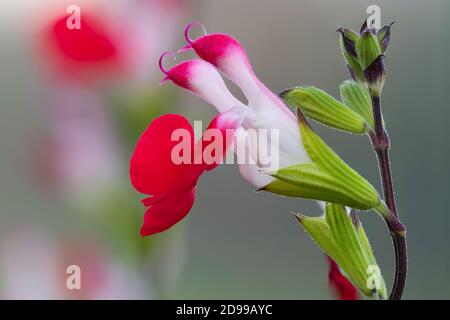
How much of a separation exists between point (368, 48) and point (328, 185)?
0.42 ft

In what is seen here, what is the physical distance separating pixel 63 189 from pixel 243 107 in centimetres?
79

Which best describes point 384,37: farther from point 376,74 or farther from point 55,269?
point 55,269

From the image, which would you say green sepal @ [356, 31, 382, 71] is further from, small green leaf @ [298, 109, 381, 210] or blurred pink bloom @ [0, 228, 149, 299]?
blurred pink bloom @ [0, 228, 149, 299]

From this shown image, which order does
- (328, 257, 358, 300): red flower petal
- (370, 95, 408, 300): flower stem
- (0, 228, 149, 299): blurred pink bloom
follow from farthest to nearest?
(0, 228, 149, 299): blurred pink bloom
(328, 257, 358, 300): red flower petal
(370, 95, 408, 300): flower stem

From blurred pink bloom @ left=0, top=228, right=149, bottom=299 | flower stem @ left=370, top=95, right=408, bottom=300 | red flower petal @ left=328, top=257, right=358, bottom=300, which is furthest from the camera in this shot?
blurred pink bloom @ left=0, top=228, right=149, bottom=299

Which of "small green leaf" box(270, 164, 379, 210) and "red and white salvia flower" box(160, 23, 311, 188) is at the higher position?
"red and white salvia flower" box(160, 23, 311, 188)

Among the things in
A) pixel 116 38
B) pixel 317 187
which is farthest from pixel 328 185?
pixel 116 38

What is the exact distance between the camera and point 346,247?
542 mm

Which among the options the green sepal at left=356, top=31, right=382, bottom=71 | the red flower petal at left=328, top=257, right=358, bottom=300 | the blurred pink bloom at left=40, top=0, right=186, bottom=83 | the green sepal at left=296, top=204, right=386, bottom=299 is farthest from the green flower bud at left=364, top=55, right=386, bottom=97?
the blurred pink bloom at left=40, top=0, right=186, bottom=83

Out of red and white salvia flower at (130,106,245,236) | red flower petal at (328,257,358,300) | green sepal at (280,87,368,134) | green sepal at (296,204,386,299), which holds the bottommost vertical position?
red flower petal at (328,257,358,300)

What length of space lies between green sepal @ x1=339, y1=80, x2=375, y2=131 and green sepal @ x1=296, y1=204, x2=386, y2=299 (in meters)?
0.09

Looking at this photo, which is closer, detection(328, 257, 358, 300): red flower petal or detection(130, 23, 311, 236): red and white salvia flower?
detection(130, 23, 311, 236): red and white salvia flower

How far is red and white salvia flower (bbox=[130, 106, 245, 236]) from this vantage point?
19.8 inches
